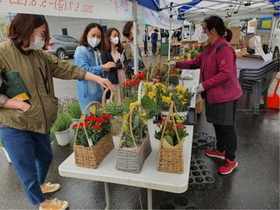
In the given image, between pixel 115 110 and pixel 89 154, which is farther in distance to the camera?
pixel 115 110

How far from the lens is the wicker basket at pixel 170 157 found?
1265mm

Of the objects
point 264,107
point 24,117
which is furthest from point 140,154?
point 264,107

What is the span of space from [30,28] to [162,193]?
1.83m

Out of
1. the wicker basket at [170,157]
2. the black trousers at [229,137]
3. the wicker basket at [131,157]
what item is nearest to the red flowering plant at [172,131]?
the wicker basket at [170,157]

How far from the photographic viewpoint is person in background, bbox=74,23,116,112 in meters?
2.44

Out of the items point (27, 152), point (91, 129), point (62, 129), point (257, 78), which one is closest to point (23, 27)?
point (91, 129)

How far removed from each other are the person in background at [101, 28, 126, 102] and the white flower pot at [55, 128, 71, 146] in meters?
0.94

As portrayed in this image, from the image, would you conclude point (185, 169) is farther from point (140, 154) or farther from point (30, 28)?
→ point (30, 28)

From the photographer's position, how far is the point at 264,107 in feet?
14.2

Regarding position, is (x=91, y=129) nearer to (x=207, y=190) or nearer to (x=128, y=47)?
(x=207, y=190)

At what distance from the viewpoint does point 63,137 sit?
3129 mm

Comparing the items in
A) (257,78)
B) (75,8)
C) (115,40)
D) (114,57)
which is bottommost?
(257,78)

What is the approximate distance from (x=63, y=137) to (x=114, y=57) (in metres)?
1.38

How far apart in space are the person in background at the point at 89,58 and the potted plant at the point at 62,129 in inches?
25.3
